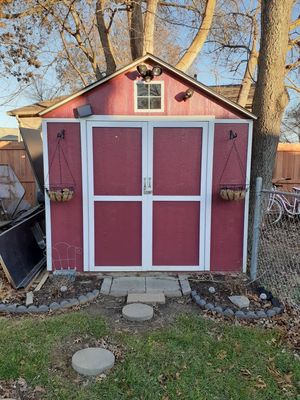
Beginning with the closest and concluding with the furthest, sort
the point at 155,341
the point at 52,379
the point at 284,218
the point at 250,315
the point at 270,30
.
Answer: the point at 52,379 → the point at 155,341 → the point at 250,315 → the point at 270,30 → the point at 284,218

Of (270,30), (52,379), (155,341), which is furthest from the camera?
(270,30)

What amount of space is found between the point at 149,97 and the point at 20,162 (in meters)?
6.26

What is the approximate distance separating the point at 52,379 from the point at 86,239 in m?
2.27

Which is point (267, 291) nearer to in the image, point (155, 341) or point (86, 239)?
Result: point (155, 341)

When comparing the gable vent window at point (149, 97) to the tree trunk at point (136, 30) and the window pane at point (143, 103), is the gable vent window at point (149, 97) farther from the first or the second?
the tree trunk at point (136, 30)

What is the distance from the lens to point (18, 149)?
31.0 ft

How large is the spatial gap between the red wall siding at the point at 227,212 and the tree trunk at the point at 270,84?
67 centimetres

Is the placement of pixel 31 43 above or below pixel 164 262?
above

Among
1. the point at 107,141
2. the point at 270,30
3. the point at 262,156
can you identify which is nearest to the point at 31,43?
the point at 107,141

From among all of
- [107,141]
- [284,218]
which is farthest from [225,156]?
[284,218]

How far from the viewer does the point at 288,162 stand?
9484mm

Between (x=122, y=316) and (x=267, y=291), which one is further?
(x=267, y=291)

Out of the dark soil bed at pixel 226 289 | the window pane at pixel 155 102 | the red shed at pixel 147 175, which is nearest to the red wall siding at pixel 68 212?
the red shed at pixel 147 175

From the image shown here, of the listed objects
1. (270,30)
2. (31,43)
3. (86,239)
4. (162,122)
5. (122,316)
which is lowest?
(122,316)
